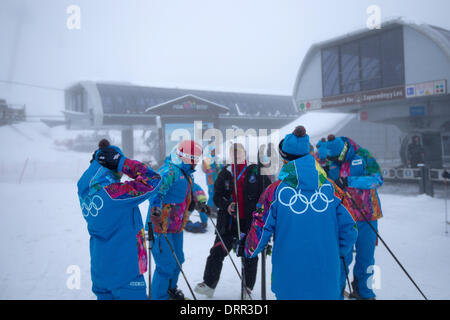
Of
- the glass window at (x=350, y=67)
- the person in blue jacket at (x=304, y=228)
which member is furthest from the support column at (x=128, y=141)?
the person in blue jacket at (x=304, y=228)

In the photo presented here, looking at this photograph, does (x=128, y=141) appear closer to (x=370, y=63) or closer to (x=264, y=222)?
(x=370, y=63)

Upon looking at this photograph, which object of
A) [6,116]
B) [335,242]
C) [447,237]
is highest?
[6,116]

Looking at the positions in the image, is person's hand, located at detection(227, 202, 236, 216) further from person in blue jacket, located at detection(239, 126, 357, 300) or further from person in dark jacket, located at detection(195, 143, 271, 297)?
person in blue jacket, located at detection(239, 126, 357, 300)

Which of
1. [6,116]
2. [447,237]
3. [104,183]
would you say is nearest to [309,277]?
[104,183]

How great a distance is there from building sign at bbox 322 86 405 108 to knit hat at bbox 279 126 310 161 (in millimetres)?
10480

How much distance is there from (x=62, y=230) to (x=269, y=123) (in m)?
13.1

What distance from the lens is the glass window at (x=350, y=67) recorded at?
12.2 metres

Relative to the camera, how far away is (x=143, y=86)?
16.0 meters

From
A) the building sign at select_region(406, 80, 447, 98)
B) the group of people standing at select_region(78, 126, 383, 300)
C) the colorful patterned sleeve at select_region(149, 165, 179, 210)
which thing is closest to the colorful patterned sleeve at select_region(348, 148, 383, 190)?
the group of people standing at select_region(78, 126, 383, 300)

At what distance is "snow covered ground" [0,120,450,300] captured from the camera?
3701mm

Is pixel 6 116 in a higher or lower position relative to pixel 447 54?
lower

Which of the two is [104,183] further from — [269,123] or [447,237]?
[269,123]

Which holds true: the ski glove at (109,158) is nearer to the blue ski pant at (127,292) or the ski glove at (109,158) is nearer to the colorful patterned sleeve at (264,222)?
the blue ski pant at (127,292)

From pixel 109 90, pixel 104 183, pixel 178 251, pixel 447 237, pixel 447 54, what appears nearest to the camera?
pixel 104 183
